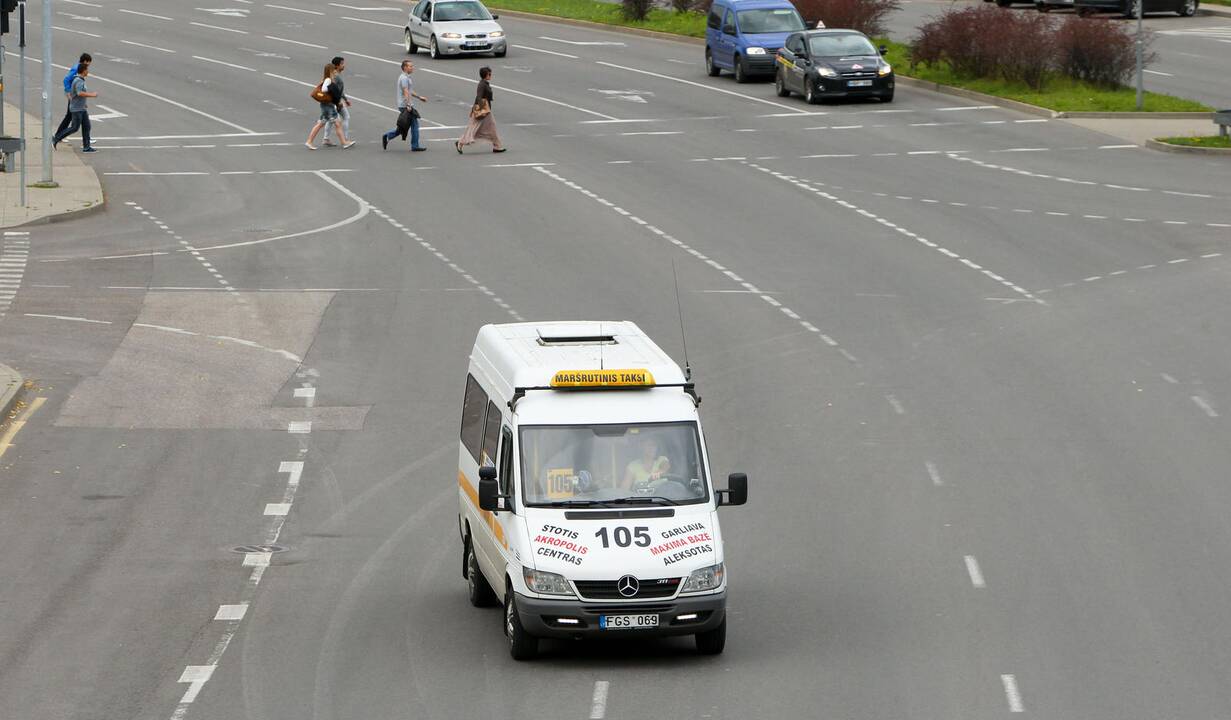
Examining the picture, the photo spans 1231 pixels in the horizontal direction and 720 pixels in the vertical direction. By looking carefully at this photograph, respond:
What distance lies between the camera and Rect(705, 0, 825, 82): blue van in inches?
1813

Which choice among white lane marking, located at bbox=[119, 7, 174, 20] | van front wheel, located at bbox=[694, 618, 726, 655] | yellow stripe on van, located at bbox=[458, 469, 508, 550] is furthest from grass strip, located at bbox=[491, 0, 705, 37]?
van front wheel, located at bbox=[694, 618, 726, 655]

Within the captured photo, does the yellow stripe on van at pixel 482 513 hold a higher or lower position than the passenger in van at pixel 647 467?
lower

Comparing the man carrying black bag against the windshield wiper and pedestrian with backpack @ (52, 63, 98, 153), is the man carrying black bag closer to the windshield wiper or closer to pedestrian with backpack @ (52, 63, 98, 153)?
pedestrian with backpack @ (52, 63, 98, 153)

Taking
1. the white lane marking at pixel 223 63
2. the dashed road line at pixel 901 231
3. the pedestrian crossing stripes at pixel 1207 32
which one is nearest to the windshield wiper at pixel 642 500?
the dashed road line at pixel 901 231

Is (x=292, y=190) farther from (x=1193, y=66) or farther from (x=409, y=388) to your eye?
(x=1193, y=66)

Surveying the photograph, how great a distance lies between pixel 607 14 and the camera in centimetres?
6231

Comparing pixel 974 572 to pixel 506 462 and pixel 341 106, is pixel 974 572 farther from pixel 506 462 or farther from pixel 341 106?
pixel 341 106

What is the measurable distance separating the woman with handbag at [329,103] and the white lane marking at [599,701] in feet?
82.6

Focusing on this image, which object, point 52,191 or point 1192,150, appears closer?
point 52,191

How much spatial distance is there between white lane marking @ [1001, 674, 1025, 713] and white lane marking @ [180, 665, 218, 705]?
5407 mm

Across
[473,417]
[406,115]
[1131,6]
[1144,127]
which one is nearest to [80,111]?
[406,115]

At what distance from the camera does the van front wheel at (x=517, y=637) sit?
43.5 feet

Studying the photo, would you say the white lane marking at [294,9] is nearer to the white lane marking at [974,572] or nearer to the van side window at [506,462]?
the white lane marking at [974,572]

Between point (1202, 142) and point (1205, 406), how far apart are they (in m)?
17.3
